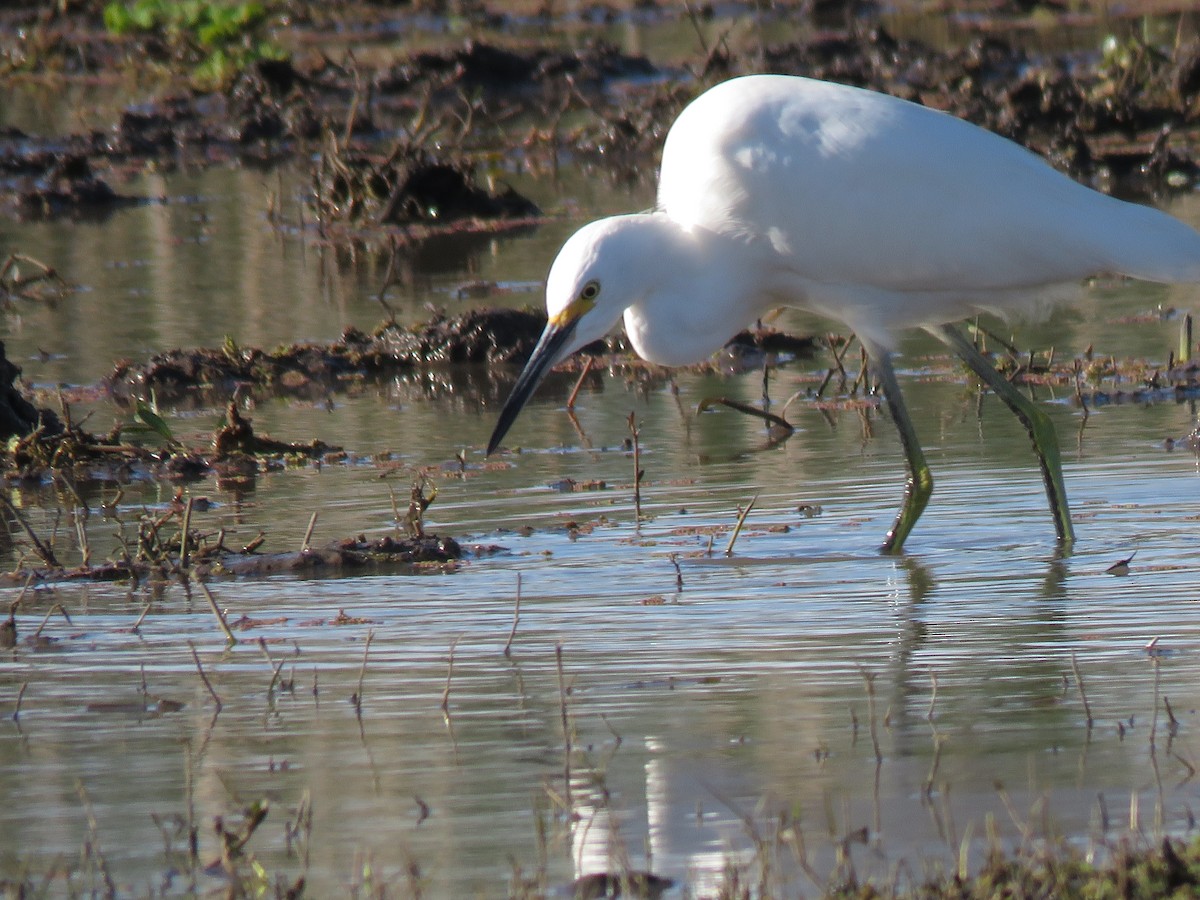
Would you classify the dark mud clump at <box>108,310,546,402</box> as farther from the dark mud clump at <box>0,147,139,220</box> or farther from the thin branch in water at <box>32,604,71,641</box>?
the dark mud clump at <box>0,147,139,220</box>

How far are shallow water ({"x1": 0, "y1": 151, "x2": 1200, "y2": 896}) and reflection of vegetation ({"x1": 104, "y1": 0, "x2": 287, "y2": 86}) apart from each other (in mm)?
13081

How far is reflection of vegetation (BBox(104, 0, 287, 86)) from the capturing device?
21.8 meters

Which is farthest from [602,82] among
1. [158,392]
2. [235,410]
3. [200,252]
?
[235,410]

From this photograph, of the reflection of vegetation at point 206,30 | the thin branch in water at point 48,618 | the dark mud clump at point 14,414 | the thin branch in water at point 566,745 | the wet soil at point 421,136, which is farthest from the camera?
the reflection of vegetation at point 206,30

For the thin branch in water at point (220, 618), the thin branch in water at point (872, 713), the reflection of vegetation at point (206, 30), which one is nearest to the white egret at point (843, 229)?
the thin branch in water at point (220, 618)

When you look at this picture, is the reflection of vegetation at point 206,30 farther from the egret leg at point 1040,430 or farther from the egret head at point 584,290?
the egret head at point 584,290

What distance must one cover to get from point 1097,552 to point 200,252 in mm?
8688

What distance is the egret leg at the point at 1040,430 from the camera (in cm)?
657

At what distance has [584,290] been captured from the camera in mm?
6492

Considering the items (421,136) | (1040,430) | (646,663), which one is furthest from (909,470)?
(421,136)

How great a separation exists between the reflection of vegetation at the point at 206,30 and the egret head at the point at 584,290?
14930 mm

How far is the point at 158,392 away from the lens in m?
9.77

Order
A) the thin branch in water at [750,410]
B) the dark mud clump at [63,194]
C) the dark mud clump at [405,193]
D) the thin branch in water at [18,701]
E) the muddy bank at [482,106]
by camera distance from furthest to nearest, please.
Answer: the dark mud clump at [63,194] < the muddy bank at [482,106] < the dark mud clump at [405,193] < the thin branch in water at [750,410] < the thin branch in water at [18,701]

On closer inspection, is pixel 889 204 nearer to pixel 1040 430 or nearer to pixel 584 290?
pixel 1040 430
